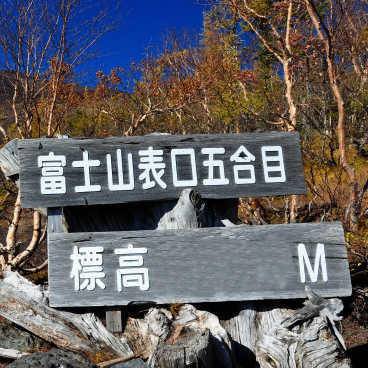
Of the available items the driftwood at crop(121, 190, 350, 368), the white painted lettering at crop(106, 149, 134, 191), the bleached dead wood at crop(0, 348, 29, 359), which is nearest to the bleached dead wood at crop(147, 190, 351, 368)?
the driftwood at crop(121, 190, 350, 368)

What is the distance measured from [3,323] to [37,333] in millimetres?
493

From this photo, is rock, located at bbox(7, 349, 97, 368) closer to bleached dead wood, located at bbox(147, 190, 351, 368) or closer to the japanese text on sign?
bleached dead wood, located at bbox(147, 190, 351, 368)

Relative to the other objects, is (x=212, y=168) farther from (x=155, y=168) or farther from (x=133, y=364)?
(x=133, y=364)

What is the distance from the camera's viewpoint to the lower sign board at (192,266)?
9.41 ft

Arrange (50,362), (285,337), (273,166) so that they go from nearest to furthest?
(50,362), (285,337), (273,166)

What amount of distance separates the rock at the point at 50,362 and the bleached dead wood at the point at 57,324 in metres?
0.22

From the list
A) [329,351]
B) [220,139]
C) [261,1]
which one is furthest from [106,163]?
[261,1]

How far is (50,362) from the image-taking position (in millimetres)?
2600

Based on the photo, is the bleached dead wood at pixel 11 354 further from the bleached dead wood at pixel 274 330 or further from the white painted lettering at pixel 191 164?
the white painted lettering at pixel 191 164

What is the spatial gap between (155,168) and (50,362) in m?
1.38

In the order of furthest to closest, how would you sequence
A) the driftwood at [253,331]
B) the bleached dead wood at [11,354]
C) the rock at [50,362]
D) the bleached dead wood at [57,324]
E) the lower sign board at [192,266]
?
1. the bleached dead wood at [11,354]
2. the bleached dead wood at [57,324]
3. the lower sign board at [192,266]
4. the driftwood at [253,331]
5. the rock at [50,362]

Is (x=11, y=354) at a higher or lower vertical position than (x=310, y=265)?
lower

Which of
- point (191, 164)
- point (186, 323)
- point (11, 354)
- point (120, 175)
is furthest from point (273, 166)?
point (11, 354)

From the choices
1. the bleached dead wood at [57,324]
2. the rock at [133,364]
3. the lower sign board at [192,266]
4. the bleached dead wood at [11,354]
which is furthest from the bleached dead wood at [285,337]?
the bleached dead wood at [11,354]
